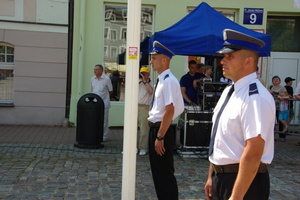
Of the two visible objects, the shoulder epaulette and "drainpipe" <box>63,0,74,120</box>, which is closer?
the shoulder epaulette

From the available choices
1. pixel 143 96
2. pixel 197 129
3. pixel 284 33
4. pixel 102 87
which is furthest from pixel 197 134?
pixel 284 33

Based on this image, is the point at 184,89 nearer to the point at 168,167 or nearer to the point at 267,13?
the point at 168,167

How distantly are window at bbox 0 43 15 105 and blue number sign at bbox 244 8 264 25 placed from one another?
7459 millimetres

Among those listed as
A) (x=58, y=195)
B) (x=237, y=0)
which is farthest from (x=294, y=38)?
(x=58, y=195)

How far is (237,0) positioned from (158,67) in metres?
7.95

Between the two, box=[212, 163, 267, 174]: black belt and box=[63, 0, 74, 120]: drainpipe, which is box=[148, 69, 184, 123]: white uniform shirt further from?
box=[63, 0, 74, 120]: drainpipe

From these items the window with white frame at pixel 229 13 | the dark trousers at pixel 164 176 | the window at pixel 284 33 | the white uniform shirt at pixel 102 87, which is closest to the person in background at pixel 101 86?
the white uniform shirt at pixel 102 87

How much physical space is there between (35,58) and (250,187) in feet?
31.4

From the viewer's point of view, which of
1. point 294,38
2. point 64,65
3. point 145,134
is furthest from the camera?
point 294,38

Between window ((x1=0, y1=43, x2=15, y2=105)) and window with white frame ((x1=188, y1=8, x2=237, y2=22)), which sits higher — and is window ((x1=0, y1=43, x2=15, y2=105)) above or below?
below

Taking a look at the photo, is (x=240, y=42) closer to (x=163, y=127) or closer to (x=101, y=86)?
(x=163, y=127)

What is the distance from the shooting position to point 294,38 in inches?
474

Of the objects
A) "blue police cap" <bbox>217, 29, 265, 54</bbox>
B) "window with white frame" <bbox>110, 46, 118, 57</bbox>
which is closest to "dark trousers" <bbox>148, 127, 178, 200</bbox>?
"blue police cap" <bbox>217, 29, 265, 54</bbox>

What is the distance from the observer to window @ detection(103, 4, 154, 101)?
36.6ft
